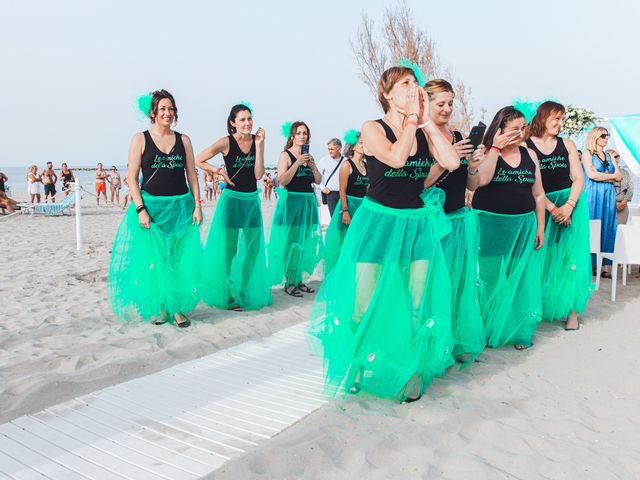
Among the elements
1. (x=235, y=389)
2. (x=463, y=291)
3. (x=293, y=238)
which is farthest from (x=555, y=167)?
(x=235, y=389)

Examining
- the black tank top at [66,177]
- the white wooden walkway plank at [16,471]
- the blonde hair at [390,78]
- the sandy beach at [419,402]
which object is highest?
the blonde hair at [390,78]

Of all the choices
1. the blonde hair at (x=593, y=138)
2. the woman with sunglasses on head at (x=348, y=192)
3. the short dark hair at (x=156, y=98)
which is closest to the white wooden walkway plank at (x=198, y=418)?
the short dark hair at (x=156, y=98)

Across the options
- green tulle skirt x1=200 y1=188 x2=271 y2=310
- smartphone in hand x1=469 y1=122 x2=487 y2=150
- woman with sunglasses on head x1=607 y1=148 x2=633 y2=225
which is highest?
smartphone in hand x1=469 y1=122 x2=487 y2=150

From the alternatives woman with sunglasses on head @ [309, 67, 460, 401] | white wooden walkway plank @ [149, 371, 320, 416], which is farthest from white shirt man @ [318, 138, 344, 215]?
woman with sunglasses on head @ [309, 67, 460, 401]

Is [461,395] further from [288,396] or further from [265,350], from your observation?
[265,350]

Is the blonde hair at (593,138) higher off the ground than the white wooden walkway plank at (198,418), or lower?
higher

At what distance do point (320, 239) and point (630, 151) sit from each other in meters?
7.92

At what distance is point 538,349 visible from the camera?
445 cm

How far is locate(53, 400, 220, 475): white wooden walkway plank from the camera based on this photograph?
2.65 metres

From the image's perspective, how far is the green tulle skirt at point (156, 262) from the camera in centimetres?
489

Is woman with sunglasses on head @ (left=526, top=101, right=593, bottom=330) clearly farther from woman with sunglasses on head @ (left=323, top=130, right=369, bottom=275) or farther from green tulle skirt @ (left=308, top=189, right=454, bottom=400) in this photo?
green tulle skirt @ (left=308, top=189, right=454, bottom=400)

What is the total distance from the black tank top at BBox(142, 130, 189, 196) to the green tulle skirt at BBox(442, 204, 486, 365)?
97.5 inches

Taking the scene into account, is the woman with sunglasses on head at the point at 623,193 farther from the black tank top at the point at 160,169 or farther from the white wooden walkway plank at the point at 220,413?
the white wooden walkway plank at the point at 220,413

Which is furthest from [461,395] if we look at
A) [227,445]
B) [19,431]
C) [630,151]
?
[630,151]
